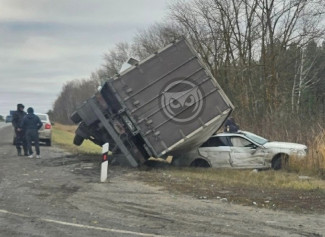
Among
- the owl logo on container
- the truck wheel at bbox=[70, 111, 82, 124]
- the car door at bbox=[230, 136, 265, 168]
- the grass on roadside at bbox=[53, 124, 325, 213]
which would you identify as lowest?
the grass on roadside at bbox=[53, 124, 325, 213]

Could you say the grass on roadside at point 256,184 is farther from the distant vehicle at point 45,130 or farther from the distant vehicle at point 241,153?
the distant vehicle at point 45,130

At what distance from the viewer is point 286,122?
22.1m

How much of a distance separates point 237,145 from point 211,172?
1.60 metres

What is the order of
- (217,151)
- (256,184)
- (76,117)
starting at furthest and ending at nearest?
(76,117), (217,151), (256,184)

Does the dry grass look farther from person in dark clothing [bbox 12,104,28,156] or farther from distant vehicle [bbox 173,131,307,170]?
person in dark clothing [bbox 12,104,28,156]

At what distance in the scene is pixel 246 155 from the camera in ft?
50.3

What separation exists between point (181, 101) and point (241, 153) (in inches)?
119

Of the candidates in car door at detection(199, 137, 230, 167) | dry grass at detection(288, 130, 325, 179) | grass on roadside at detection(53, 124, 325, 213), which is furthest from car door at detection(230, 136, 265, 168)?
dry grass at detection(288, 130, 325, 179)

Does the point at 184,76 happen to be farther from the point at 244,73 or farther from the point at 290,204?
the point at 244,73

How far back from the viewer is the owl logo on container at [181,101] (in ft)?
45.0

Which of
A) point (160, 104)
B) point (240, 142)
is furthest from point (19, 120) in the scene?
point (240, 142)

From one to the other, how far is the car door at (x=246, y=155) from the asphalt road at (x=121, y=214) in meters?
4.75

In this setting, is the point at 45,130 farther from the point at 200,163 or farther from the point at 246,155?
the point at 246,155

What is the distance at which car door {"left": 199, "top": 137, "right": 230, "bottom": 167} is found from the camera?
15391 mm
